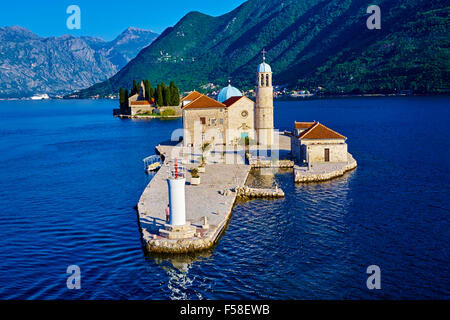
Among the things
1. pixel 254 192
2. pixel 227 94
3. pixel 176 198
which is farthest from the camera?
pixel 227 94

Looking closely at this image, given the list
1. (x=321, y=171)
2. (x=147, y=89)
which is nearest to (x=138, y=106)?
(x=147, y=89)

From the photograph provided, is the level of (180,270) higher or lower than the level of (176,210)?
lower

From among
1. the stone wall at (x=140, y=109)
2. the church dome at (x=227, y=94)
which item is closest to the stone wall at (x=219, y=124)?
the church dome at (x=227, y=94)

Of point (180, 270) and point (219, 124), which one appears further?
point (219, 124)

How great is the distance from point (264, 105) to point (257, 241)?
108 feet

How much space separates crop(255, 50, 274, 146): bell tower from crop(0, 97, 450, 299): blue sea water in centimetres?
1366

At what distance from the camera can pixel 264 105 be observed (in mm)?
56844

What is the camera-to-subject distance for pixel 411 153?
54.7 m

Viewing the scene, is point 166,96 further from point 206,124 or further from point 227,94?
point 206,124

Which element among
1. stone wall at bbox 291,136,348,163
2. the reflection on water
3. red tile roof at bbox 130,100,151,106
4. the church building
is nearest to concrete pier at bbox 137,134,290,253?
the reflection on water

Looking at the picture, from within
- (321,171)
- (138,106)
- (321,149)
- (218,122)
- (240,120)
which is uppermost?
(138,106)

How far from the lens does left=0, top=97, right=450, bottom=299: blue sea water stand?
20.9 m

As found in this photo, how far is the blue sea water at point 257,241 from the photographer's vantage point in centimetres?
2092

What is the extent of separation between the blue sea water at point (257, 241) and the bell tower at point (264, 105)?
13.7 metres
